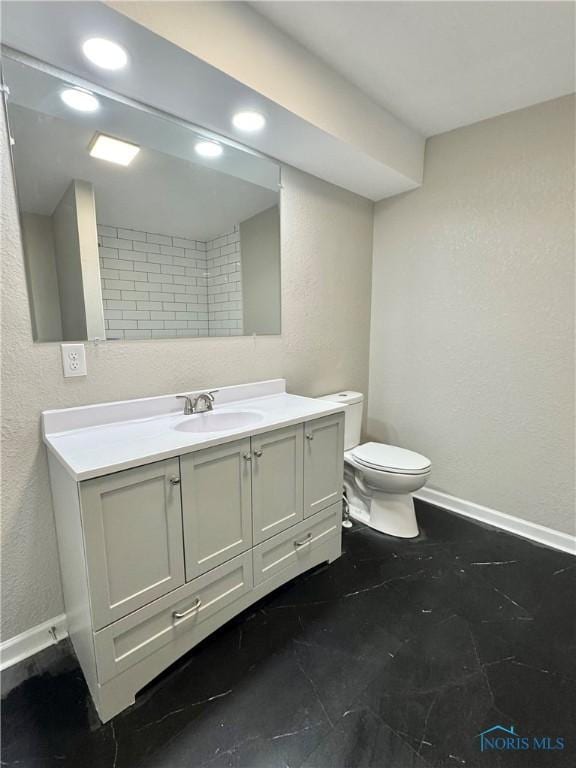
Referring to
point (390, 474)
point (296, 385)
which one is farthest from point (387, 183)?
point (390, 474)

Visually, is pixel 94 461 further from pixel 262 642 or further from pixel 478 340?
pixel 478 340

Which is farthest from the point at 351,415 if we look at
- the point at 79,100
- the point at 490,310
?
the point at 79,100


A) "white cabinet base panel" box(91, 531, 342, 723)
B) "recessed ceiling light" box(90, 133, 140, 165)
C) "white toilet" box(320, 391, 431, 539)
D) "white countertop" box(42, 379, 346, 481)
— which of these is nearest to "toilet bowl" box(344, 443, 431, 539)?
"white toilet" box(320, 391, 431, 539)

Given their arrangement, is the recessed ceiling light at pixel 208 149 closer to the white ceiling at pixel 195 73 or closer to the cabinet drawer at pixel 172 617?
the white ceiling at pixel 195 73

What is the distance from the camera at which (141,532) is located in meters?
1.11

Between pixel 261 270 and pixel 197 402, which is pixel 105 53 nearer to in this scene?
pixel 261 270

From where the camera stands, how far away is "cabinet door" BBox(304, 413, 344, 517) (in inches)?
63.9

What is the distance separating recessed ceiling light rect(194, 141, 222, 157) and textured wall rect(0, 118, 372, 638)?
0.44m

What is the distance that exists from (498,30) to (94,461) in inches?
84.3

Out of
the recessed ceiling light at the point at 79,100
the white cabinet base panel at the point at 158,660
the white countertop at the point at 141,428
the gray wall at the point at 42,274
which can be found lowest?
the white cabinet base panel at the point at 158,660

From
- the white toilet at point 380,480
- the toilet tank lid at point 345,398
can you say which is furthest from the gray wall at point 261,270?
the white toilet at point 380,480

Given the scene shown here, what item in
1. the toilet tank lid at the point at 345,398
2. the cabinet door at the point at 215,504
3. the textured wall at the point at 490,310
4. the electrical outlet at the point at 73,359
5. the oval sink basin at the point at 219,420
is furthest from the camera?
the toilet tank lid at the point at 345,398

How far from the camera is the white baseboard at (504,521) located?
196cm

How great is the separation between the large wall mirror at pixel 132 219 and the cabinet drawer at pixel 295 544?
102 centimetres
